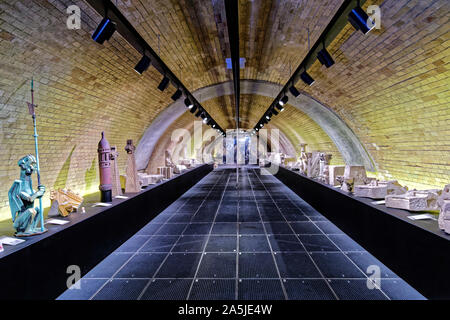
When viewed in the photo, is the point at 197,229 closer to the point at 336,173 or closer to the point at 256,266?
the point at 256,266

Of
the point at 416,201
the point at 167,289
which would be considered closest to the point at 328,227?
the point at 416,201

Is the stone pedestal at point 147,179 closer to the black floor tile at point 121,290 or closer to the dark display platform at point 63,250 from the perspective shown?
the dark display platform at point 63,250

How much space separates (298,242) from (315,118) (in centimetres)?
758

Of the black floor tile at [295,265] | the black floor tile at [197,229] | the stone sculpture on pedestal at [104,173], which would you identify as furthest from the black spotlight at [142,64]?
the black floor tile at [295,265]

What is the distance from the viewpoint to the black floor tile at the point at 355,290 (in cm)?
271

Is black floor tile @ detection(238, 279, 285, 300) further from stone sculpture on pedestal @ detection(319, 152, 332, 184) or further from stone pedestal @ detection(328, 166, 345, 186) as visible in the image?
stone sculpture on pedestal @ detection(319, 152, 332, 184)

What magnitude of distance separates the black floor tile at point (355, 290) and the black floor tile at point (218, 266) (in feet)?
4.16

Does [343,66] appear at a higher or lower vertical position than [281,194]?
higher

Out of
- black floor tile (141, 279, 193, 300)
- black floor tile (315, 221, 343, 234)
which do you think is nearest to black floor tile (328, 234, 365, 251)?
black floor tile (315, 221, 343, 234)

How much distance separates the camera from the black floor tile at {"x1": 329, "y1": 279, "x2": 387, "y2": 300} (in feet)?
8.90

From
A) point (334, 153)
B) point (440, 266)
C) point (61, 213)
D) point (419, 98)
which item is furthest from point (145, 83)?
point (334, 153)

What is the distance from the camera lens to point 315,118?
418 inches

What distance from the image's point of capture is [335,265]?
3.46m
